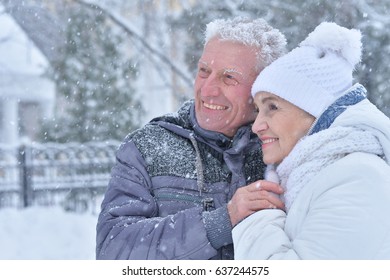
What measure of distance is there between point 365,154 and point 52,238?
7.82 metres

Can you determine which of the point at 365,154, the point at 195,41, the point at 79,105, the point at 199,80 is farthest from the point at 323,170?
the point at 195,41

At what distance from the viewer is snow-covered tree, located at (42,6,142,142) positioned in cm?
1303

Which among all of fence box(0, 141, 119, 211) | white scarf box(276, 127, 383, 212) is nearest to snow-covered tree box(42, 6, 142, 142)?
fence box(0, 141, 119, 211)

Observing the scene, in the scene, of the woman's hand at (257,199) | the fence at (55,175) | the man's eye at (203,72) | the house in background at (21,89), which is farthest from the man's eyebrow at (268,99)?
the house in background at (21,89)

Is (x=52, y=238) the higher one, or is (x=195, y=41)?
(x=195, y=41)

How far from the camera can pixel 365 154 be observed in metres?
2.39

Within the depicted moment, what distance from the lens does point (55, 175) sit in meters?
12.1

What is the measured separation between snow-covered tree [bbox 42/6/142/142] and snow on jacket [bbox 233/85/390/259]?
10575mm

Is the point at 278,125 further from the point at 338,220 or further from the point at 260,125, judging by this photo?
the point at 338,220

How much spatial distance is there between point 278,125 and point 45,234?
766 cm

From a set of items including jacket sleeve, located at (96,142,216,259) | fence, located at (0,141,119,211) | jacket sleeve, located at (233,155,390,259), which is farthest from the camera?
fence, located at (0,141,119,211)

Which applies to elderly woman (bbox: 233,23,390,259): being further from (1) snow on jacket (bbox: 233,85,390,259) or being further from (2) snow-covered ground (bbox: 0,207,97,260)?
(2) snow-covered ground (bbox: 0,207,97,260)
